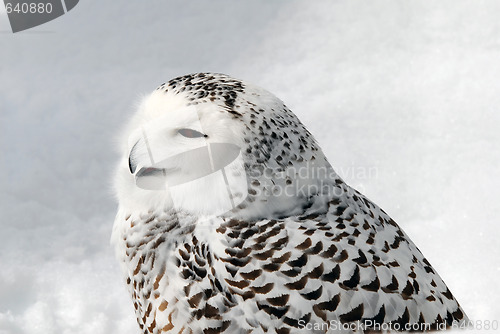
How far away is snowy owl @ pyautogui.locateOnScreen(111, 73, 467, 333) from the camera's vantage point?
1.21 metres

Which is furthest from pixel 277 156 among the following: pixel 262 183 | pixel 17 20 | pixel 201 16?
pixel 17 20

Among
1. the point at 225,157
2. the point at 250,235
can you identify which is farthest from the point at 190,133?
the point at 250,235

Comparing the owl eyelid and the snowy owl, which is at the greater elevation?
the owl eyelid

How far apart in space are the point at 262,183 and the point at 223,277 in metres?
0.23

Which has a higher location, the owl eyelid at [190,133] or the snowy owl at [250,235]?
the owl eyelid at [190,133]

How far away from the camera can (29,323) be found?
2150 mm

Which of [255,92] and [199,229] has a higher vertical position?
[255,92]

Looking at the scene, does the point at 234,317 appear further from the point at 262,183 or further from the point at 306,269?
the point at 262,183

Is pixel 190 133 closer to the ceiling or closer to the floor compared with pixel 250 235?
closer to the ceiling

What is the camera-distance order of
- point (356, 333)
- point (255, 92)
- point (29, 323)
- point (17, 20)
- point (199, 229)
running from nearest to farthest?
point (356, 333)
point (199, 229)
point (255, 92)
point (29, 323)
point (17, 20)

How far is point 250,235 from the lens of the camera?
49.8 inches

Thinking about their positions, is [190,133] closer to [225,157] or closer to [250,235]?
[225,157]

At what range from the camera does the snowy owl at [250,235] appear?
1206 mm

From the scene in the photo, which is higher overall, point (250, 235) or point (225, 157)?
point (225, 157)
